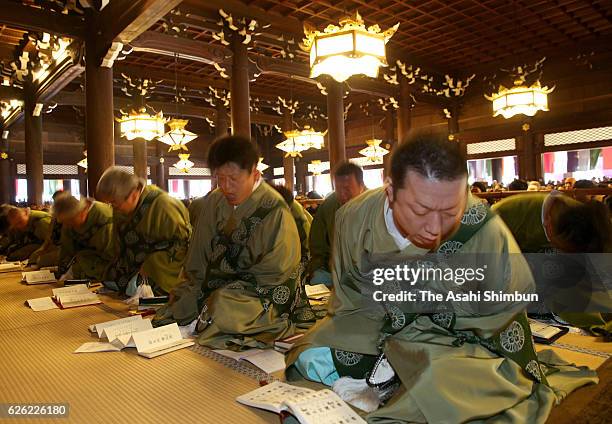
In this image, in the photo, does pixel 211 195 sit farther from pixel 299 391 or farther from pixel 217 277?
pixel 299 391

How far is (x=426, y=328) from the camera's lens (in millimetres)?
1969

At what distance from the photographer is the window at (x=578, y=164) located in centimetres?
1107

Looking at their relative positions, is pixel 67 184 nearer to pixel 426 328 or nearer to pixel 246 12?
pixel 246 12

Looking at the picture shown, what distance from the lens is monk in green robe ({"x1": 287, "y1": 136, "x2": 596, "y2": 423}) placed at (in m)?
1.78

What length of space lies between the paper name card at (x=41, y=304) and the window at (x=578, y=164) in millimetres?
11166

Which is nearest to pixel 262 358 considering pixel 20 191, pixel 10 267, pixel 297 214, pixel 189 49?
pixel 297 214

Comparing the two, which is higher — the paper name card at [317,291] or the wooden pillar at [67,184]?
the wooden pillar at [67,184]

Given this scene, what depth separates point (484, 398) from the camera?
1.77 metres

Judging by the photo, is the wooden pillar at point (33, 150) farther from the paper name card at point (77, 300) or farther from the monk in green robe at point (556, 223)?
the monk in green robe at point (556, 223)

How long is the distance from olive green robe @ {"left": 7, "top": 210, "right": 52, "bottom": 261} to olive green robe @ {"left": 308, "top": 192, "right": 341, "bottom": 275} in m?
4.36

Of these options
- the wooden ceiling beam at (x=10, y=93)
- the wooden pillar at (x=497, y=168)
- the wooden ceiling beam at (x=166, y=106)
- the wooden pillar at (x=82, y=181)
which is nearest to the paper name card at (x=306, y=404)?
the wooden ceiling beam at (x=166, y=106)

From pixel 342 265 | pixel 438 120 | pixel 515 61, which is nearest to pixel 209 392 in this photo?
pixel 342 265

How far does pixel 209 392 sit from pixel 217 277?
3.52 ft

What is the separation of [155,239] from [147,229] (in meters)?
0.12
